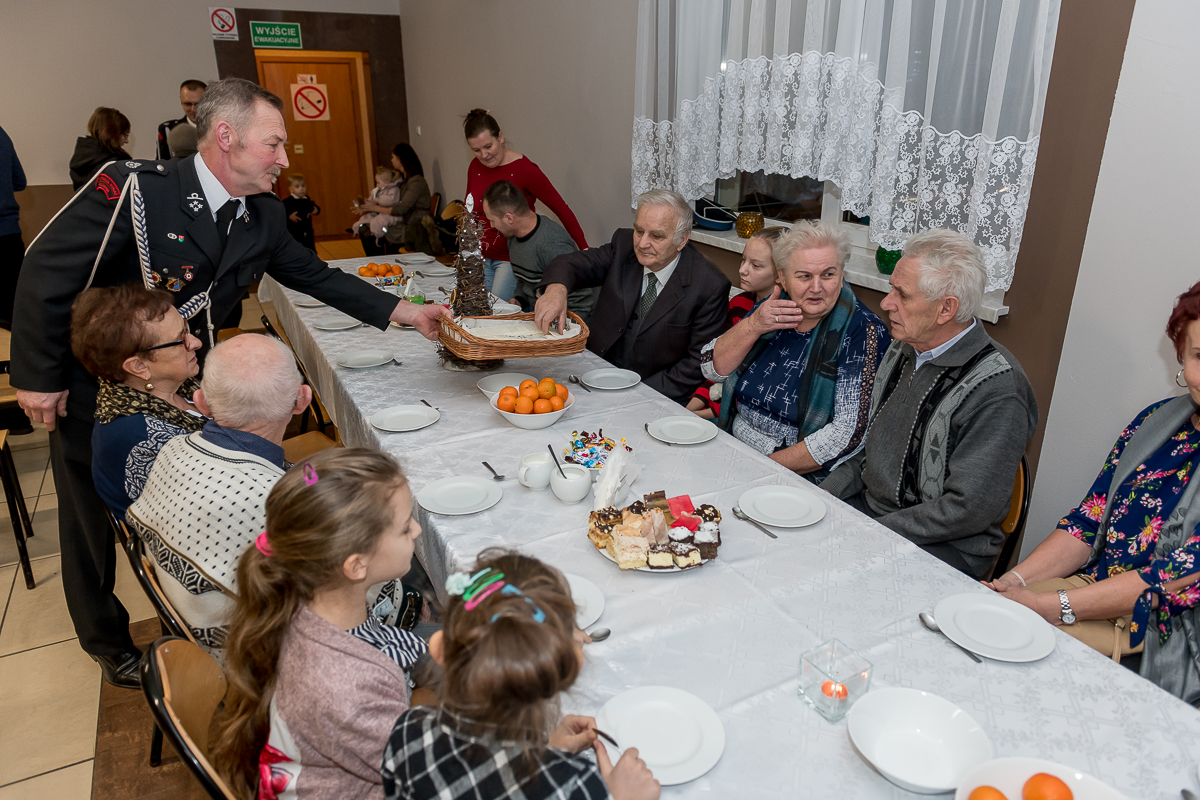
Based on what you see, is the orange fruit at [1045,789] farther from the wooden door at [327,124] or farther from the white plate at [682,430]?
the wooden door at [327,124]

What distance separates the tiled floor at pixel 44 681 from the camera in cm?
201

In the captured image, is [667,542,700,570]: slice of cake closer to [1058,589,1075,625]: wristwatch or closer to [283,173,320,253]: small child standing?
[1058,589,1075,625]: wristwatch

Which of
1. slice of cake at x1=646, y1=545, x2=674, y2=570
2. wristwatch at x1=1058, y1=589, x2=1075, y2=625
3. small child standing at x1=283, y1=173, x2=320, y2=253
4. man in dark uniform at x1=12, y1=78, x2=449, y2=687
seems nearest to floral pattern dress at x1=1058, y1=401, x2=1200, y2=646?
wristwatch at x1=1058, y1=589, x2=1075, y2=625

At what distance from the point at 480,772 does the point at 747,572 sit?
28.9 inches

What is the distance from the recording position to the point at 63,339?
78.3 inches

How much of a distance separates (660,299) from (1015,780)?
2.19 meters

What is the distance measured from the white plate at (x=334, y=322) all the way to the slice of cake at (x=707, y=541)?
2219 millimetres

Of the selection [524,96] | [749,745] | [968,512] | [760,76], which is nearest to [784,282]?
[968,512]

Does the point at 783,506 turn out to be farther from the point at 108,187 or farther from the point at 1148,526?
the point at 108,187

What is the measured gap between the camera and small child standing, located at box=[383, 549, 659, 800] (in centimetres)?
85

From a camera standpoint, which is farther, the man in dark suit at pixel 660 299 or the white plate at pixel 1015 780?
the man in dark suit at pixel 660 299

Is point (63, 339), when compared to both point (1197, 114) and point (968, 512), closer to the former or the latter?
point (968, 512)

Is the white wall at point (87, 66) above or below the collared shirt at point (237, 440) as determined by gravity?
above

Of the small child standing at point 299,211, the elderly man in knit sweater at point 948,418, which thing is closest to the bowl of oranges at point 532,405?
the elderly man in knit sweater at point 948,418
